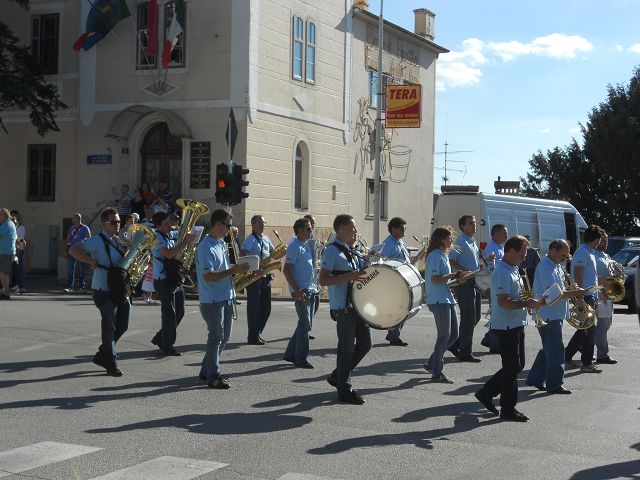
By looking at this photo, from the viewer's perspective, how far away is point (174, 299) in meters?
12.8

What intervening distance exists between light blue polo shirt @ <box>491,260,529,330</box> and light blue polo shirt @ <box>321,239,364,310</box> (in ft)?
4.71

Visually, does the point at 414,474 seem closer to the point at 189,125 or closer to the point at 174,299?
the point at 174,299

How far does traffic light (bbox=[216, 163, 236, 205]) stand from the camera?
70.6 ft

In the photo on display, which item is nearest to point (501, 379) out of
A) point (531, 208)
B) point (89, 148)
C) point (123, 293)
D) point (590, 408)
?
point (590, 408)

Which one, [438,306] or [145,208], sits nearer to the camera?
[438,306]

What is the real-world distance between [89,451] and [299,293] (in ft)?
16.3

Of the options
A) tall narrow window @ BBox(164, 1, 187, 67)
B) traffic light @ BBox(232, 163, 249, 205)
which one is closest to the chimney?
tall narrow window @ BBox(164, 1, 187, 67)

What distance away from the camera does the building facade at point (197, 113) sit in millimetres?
26328

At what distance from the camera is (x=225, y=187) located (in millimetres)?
21562

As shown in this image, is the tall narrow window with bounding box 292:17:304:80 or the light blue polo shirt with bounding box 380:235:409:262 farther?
the tall narrow window with bounding box 292:17:304:80

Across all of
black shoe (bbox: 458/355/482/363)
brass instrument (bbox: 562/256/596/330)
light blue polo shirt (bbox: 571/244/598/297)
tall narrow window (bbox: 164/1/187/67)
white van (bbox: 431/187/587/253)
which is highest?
tall narrow window (bbox: 164/1/187/67)

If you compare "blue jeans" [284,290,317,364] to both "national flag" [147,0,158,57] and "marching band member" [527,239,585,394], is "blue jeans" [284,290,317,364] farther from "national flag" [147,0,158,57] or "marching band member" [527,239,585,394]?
"national flag" [147,0,158,57]

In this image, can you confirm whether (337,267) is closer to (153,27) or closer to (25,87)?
(153,27)

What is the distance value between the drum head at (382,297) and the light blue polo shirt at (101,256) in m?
2.90
